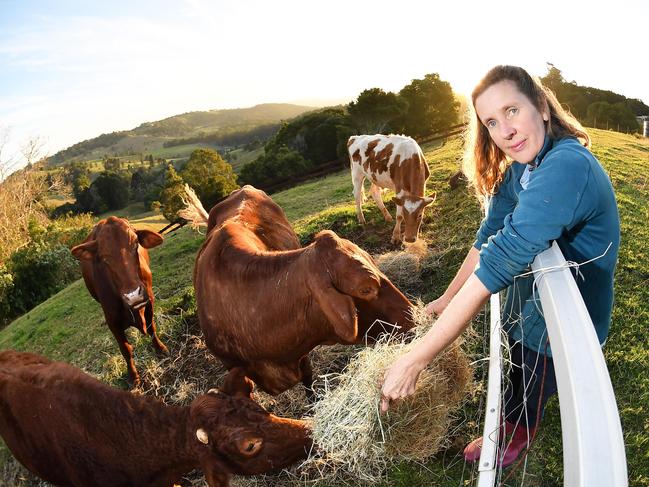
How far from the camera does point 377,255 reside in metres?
7.92

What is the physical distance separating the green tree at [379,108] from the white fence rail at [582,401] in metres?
33.7

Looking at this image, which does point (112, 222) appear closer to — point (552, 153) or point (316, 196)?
point (552, 153)

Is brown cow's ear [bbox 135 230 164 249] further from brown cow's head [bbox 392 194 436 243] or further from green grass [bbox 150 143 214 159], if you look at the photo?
green grass [bbox 150 143 214 159]

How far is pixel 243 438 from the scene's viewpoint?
2805 mm

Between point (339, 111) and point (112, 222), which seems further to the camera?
point (339, 111)

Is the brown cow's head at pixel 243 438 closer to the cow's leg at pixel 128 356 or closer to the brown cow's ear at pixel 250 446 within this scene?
the brown cow's ear at pixel 250 446

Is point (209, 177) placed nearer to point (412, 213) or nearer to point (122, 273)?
point (412, 213)

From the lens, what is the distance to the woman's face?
1.87 metres

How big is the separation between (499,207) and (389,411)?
130 centimetres

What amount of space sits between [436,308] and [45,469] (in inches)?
139

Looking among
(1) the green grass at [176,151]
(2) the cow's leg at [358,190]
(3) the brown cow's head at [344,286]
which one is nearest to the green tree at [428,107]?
(2) the cow's leg at [358,190]

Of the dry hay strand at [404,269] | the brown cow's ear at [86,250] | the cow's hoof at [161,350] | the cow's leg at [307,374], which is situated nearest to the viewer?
the cow's leg at [307,374]

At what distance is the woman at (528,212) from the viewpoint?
1.56 m

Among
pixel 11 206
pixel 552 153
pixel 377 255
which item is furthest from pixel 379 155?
pixel 11 206
